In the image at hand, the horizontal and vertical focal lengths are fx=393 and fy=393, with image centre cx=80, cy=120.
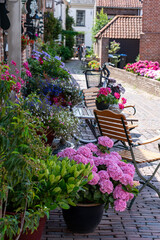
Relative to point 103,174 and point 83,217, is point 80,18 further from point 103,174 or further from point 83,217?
point 83,217

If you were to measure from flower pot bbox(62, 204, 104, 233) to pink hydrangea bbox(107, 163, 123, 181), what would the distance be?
30 centimetres

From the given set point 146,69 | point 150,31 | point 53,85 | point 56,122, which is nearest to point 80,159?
point 56,122

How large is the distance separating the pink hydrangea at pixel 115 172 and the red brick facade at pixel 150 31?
18.2m

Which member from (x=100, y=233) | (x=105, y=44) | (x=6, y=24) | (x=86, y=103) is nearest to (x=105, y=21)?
(x=105, y=44)

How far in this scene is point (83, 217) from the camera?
3713mm

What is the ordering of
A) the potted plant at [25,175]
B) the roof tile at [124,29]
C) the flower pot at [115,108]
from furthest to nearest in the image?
the roof tile at [124,29] → the flower pot at [115,108] → the potted plant at [25,175]

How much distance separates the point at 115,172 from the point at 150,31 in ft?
60.3

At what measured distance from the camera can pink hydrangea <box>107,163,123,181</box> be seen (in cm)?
370

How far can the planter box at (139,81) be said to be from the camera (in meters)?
14.9

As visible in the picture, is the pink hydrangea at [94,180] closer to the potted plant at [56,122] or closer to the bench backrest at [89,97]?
the potted plant at [56,122]

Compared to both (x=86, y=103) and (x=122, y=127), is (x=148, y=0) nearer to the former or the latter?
(x=86, y=103)

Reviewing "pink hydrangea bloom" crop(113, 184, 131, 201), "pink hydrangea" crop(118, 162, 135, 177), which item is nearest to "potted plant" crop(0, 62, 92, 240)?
"pink hydrangea bloom" crop(113, 184, 131, 201)

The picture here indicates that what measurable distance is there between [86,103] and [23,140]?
229 inches

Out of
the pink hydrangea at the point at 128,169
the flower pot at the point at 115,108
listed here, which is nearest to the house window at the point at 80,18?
the flower pot at the point at 115,108
